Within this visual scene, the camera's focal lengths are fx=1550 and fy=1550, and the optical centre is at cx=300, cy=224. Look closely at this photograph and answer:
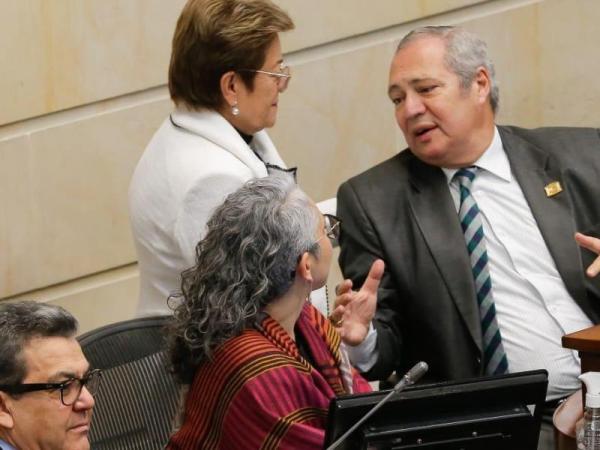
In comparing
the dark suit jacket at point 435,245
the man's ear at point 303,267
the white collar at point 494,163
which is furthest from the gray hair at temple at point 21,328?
the white collar at point 494,163

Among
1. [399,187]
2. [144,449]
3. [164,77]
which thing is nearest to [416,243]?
[399,187]

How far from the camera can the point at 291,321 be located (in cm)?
349

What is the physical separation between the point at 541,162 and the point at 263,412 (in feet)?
5.06

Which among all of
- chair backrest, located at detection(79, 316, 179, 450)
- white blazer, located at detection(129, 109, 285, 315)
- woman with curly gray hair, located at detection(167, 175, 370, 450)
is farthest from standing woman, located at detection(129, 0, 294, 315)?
woman with curly gray hair, located at detection(167, 175, 370, 450)

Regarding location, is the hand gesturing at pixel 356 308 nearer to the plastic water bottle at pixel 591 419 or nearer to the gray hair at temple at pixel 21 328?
the plastic water bottle at pixel 591 419

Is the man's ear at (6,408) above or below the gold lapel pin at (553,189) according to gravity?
above

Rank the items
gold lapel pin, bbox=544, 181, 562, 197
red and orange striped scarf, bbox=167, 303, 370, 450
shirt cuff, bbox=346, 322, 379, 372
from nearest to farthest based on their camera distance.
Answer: red and orange striped scarf, bbox=167, 303, 370, 450, shirt cuff, bbox=346, 322, 379, 372, gold lapel pin, bbox=544, 181, 562, 197

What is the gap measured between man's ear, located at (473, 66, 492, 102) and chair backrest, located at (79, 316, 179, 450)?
132 centimetres

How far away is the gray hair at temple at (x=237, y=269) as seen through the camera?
3.36 meters

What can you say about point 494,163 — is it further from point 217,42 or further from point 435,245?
point 217,42

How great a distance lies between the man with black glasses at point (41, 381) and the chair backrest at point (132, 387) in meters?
0.38

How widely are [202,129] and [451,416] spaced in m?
1.49

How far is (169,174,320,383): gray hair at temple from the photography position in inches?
132

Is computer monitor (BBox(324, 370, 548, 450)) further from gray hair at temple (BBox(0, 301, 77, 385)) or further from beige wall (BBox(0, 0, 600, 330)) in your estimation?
beige wall (BBox(0, 0, 600, 330))
